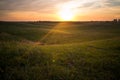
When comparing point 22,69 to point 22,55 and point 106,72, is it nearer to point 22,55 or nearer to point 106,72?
point 22,55

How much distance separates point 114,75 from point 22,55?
845cm

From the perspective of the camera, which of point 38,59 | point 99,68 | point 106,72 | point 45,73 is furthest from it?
point 38,59

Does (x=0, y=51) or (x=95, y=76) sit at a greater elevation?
(x=0, y=51)

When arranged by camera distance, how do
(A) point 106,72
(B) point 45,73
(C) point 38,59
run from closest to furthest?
(B) point 45,73 → (A) point 106,72 → (C) point 38,59

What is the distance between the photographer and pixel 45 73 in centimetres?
1138

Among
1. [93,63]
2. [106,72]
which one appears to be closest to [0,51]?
[93,63]

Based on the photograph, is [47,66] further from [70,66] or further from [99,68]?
[99,68]

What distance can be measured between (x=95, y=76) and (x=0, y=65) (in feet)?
24.3

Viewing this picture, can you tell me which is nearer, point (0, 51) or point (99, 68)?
point (99, 68)

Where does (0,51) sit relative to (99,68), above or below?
above

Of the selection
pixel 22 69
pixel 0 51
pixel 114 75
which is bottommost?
pixel 114 75

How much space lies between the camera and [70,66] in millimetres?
13195

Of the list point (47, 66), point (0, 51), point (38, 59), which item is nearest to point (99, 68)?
point (47, 66)

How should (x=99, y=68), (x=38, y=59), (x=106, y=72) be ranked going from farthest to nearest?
(x=38, y=59), (x=99, y=68), (x=106, y=72)
